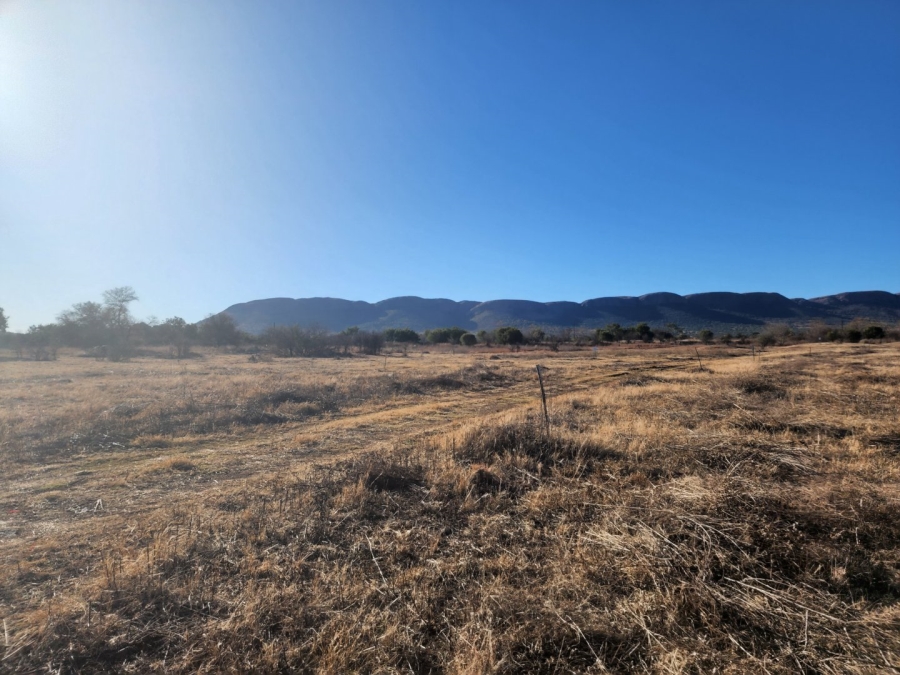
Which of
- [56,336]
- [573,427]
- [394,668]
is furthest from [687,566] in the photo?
[56,336]

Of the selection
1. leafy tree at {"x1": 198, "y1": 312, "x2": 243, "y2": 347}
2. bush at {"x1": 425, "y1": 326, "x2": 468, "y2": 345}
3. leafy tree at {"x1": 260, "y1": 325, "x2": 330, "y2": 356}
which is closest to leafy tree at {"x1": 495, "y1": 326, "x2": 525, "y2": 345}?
bush at {"x1": 425, "y1": 326, "x2": 468, "y2": 345}

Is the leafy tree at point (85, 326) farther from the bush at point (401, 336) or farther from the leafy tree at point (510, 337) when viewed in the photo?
the leafy tree at point (510, 337)

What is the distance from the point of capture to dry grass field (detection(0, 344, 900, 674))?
132 inches

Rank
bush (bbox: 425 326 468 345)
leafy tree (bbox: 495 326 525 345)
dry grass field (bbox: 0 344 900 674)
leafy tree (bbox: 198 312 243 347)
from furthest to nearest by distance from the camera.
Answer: bush (bbox: 425 326 468 345) < leafy tree (bbox: 495 326 525 345) < leafy tree (bbox: 198 312 243 347) < dry grass field (bbox: 0 344 900 674)

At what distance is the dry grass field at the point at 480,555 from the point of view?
11.0 feet

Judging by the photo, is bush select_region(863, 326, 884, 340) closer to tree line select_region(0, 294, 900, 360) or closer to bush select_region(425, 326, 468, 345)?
tree line select_region(0, 294, 900, 360)

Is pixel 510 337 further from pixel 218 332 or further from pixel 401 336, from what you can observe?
pixel 218 332

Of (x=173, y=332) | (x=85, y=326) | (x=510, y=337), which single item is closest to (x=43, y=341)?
(x=85, y=326)

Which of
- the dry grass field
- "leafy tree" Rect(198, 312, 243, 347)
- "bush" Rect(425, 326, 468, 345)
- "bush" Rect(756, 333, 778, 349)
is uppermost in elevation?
"leafy tree" Rect(198, 312, 243, 347)

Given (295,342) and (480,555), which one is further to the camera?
(295,342)

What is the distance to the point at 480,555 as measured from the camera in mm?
4816

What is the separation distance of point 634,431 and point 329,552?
7.12 m

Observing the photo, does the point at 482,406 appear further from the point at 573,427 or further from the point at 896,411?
the point at 896,411

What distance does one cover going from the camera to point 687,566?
4.21 m
